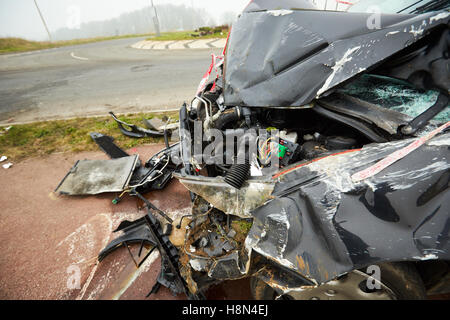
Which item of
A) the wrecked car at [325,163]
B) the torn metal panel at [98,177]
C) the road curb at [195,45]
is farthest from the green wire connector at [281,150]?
the road curb at [195,45]

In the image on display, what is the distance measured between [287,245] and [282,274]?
0.25 m

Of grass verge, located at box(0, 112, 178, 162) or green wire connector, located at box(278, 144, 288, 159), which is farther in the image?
grass verge, located at box(0, 112, 178, 162)

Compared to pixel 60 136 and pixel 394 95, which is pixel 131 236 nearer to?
pixel 394 95

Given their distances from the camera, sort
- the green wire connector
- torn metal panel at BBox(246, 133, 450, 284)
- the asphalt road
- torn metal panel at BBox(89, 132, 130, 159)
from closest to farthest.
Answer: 1. torn metal panel at BBox(246, 133, 450, 284)
2. the green wire connector
3. torn metal panel at BBox(89, 132, 130, 159)
4. the asphalt road

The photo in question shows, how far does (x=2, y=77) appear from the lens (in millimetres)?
10000

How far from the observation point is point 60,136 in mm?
4535

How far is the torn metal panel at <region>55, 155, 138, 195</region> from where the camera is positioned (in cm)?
289

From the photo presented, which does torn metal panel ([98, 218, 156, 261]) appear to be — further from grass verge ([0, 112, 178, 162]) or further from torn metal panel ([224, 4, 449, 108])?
grass verge ([0, 112, 178, 162])

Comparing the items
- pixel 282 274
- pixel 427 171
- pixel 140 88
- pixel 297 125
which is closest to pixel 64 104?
pixel 140 88

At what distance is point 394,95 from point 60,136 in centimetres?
573

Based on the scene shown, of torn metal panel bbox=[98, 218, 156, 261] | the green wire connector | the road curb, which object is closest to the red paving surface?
torn metal panel bbox=[98, 218, 156, 261]
